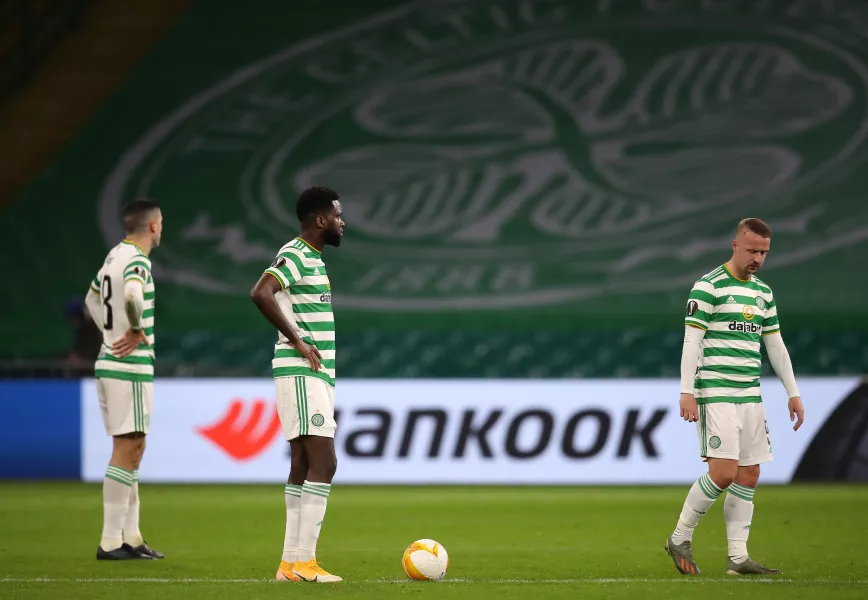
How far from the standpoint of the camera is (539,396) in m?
12.8

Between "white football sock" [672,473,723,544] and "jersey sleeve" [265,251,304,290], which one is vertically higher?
"jersey sleeve" [265,251,304,290]

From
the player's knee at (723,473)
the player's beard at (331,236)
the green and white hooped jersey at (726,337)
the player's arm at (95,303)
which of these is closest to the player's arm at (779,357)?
the green and white hooped jersey at (726,337)

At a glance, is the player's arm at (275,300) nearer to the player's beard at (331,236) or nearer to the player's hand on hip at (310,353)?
the player's hand on hip at (310,353)

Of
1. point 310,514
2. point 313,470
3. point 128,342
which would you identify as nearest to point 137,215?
point 128,342

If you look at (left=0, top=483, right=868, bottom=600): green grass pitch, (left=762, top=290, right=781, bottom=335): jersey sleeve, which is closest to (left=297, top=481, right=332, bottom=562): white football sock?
(left=0, top=483, right=868, bottom=600): green grass pitch

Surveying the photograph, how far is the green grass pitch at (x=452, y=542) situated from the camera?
600 centimetres

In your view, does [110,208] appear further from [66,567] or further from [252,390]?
[66,567]

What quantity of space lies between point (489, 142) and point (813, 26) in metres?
5.47

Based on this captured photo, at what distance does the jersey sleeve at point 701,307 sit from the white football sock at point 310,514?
1997 mm

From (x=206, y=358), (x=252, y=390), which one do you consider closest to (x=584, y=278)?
(x=206, y=358)

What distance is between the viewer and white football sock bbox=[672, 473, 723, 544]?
655cm

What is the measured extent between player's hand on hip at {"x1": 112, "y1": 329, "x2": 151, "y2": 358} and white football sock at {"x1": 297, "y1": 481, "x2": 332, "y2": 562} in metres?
1.74

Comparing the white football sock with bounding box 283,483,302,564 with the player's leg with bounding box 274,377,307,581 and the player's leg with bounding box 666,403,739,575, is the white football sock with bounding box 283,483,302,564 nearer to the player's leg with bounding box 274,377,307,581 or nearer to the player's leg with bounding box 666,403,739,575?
the player's leg with bounding box 274,377,307,581

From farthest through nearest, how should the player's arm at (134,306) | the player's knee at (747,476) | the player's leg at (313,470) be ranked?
the player's arm at (134,306)
the player's knee at (747,476)
the player's leg at (313,470)
